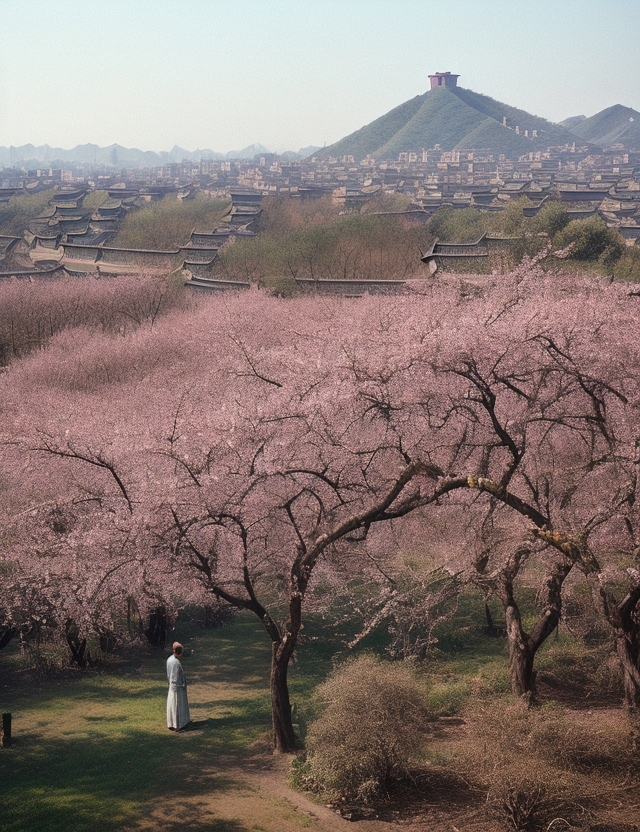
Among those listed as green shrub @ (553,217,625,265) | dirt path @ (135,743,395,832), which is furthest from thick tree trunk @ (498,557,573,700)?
green shrub @ (553,217,625,265)

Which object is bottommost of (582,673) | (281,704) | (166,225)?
(582,673)

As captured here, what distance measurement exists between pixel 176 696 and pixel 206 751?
3.24 ft

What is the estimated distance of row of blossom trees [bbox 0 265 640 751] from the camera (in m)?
10.9

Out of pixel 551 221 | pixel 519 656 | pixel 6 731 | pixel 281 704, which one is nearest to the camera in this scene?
pixel 281 704

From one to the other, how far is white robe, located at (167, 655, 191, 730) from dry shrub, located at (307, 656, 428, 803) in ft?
8.28

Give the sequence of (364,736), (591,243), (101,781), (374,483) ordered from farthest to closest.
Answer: (591,243) < (374,483) < (101,781) < (364,736)

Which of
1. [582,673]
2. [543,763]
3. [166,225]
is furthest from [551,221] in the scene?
[543,763]

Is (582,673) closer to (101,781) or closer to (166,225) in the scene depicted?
(101,781)

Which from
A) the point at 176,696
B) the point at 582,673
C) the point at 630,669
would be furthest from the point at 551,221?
the point at 176,696

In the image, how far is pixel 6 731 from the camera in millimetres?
11375

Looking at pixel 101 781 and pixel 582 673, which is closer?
pixel 101 781

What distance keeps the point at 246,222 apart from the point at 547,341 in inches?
3544

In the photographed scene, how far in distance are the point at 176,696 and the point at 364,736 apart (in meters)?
3.43

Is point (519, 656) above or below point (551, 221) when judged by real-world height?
below
